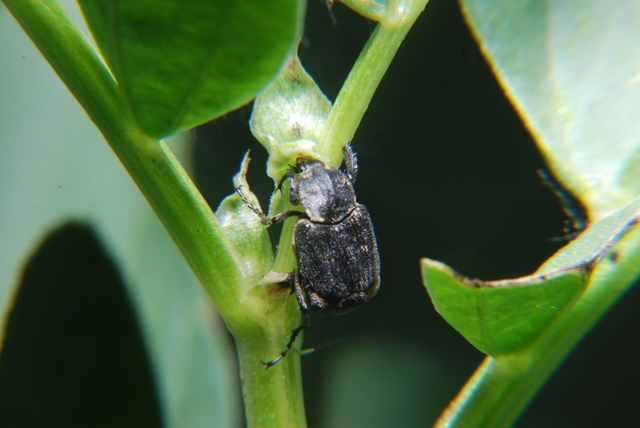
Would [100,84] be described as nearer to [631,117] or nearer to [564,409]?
[631,117]

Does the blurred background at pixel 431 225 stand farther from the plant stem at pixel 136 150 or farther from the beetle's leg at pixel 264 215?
the plant stem at pixel 136 150

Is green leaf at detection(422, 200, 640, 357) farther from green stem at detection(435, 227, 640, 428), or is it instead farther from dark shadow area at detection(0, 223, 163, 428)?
dark shadow area at detection(0, 223, 163, 428)

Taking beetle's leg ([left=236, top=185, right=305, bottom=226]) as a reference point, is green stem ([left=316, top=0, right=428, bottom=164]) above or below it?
above

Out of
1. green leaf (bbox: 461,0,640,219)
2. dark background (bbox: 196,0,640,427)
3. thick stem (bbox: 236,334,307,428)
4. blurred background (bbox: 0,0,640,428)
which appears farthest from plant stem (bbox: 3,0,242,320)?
dark background (bbox: 196,0,640,427)

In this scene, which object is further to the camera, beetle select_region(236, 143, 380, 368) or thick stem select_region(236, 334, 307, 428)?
beetle select_region(236, 143, 380, 368)

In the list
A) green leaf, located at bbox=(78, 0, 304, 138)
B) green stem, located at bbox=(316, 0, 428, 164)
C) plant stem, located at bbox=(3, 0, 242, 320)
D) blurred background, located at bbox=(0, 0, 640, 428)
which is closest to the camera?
green leaf, located at bbox=(78, 0, 304, 138)

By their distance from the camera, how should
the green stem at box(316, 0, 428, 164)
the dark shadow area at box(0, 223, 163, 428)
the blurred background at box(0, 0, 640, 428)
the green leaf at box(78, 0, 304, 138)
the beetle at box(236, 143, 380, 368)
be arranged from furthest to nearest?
the blurred background at box(0, 0, 640, 428)
the beetle at box(236, 143, 380, 368)
the dark shadow area at box(0, 223, 163, 428)
the green stem at box(316, 0, 428, 164)
the green leaf at box(78, 0, 304, 138)

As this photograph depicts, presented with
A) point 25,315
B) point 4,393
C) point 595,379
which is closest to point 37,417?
point 4,393

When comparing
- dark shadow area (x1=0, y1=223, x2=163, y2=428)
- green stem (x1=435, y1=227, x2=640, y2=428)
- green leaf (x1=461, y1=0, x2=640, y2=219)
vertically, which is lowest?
dark shadow area (x1=0, y1=223, x2=163, y2=428)
